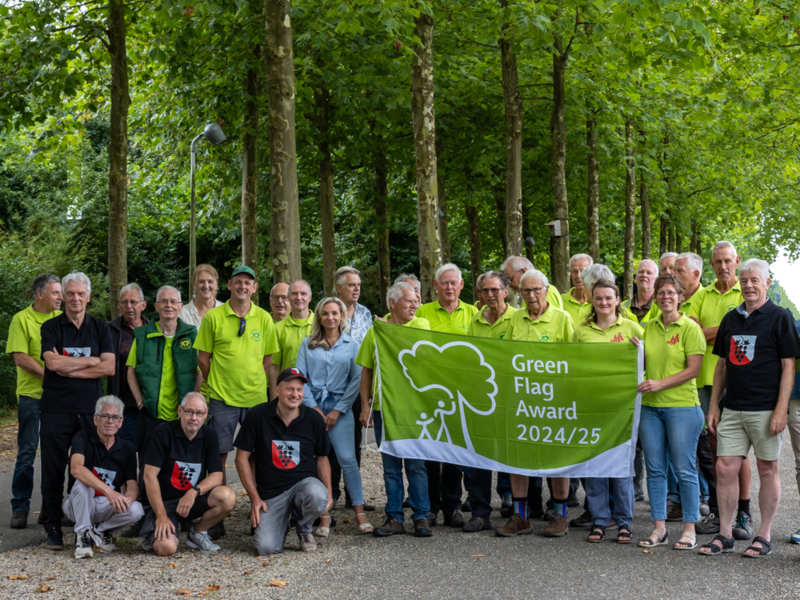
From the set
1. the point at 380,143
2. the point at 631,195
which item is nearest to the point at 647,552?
the point at 380,143

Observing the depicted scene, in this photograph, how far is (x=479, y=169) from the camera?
19438mm

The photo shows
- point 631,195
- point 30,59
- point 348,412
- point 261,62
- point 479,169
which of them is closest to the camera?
point 348,412

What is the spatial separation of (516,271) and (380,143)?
10.6 metres

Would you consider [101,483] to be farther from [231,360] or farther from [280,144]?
[280,144]

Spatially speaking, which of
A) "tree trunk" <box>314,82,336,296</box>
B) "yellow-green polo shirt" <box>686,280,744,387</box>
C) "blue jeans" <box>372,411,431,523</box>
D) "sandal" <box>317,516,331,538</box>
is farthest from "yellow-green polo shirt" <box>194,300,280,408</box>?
"tree trunk" <box>314,82,336,296</box>

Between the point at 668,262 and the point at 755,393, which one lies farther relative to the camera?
the point at 668,262

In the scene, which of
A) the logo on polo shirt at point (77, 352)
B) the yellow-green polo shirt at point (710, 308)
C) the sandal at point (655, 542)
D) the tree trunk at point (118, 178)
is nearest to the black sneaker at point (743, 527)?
the sandal at point (655, 542)

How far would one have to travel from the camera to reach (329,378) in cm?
743

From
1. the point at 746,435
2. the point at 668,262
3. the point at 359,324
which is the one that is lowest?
the point at 746,435

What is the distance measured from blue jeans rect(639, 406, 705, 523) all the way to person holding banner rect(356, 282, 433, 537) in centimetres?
188

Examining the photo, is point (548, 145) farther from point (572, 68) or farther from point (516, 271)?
point (516, 271)

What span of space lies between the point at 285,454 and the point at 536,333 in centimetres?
235

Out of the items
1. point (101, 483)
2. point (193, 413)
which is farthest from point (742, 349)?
point (101, 483)

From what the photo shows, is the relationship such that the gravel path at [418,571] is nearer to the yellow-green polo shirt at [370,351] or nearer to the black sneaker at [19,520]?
the black sneaker at [19,520]
